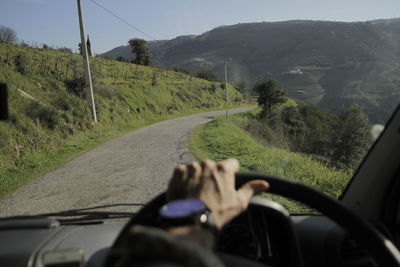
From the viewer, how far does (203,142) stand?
1421 centimetres

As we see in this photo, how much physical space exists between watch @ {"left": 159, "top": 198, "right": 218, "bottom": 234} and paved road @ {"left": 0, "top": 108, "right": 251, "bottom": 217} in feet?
12.7

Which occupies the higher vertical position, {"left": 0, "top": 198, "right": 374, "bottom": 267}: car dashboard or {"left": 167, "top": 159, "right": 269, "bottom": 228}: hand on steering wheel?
{"left": 167, "top": 159, "right": 269, "bottom": 228}: hand on steering wheel

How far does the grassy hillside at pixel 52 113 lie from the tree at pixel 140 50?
2879 centimetres

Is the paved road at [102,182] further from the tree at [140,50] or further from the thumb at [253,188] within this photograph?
the tree at [140,50]

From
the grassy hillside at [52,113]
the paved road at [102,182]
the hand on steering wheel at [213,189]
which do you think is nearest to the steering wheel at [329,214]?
the hand on steering wheel at [213,189]

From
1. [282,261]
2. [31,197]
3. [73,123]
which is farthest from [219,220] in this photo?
[73,123]

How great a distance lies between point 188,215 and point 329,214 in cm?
65

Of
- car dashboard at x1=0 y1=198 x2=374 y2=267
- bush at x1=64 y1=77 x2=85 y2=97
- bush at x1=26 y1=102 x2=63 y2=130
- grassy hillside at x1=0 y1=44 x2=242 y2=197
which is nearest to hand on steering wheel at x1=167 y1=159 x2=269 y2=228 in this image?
car dashboard at x1=0 y1=198 x2=374 y2=267

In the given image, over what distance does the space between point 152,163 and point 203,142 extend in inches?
165

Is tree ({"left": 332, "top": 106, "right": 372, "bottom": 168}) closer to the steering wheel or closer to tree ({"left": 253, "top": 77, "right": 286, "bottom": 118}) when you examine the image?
the steering wheel

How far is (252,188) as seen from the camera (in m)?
1.18

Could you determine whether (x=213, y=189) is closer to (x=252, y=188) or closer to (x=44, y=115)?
(x=252, y=188)

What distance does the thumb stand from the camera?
1.14m

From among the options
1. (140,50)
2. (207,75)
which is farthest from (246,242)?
(207,75)
